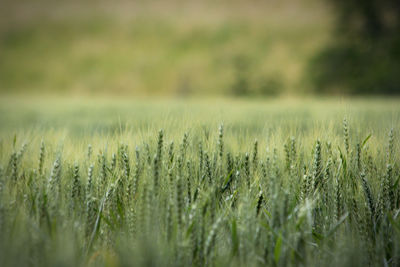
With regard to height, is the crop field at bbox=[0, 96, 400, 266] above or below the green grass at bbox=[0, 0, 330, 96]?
below

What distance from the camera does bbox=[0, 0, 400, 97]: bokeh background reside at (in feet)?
53.1

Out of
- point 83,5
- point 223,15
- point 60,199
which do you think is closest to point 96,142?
point 60,199

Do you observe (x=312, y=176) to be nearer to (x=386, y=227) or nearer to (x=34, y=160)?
(x=386, y=227)

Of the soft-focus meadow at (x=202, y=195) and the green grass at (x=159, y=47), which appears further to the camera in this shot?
the green grass at (x=159, y=47)

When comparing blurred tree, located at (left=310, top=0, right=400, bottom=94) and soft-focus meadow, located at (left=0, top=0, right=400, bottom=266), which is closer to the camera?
soft-focus meadow, located at (left=0, top=0, right=400, bottom=266)

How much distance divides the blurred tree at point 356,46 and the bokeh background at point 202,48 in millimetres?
53

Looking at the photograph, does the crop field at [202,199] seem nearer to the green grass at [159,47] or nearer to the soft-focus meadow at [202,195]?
the soft-focus meadow at [202,195]

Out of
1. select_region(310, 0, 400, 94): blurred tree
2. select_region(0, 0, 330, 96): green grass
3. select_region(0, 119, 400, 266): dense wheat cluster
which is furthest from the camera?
select_region(0, 0, 330, 96): green grass

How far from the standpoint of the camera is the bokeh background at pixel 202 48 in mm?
16188

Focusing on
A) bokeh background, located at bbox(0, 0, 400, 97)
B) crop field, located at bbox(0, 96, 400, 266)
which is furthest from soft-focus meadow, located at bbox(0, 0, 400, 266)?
bokeh background, located at bbox(0, 0, 400, 97)

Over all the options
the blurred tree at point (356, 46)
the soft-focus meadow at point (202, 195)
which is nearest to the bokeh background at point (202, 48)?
the blurred tree at point (356, 46)

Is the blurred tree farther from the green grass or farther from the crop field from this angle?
the crop field

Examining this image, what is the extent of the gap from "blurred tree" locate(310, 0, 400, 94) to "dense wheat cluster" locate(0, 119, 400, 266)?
51.4ft

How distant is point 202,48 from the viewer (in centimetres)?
2300
